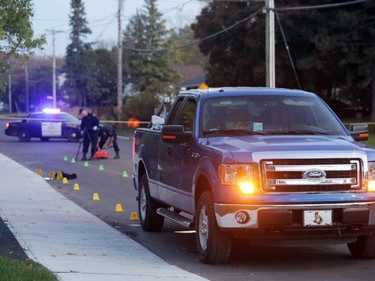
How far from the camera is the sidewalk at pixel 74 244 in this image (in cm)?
812

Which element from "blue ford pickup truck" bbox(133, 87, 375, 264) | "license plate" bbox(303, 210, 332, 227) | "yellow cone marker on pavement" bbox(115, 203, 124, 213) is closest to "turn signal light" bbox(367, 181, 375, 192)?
"blue ford pickup truck" bbox(133, 87, 375, 264)

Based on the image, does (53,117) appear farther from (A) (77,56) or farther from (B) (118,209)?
(A) (77,56)

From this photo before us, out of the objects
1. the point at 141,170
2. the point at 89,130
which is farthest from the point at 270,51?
the point at 141,170

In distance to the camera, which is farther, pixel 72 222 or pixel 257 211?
pixel 72 222

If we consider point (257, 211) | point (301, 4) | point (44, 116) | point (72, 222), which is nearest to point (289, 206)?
point (257, 211)

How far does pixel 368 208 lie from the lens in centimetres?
821

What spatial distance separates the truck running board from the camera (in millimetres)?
9336

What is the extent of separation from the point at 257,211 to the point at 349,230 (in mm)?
1050

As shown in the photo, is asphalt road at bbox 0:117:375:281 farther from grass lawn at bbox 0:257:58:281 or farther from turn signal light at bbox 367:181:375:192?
grass lawn at bbox 0:257:58:281

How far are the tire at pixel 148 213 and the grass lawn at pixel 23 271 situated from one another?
344cm

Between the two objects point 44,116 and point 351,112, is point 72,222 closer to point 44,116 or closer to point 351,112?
point 44,116

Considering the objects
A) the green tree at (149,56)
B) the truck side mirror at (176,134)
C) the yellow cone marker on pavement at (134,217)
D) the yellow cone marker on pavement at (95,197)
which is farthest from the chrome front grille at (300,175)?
the green tree at (149,56)

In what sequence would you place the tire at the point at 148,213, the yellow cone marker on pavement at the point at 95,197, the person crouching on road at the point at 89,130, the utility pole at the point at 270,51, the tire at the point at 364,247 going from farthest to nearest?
the utility pole at the point at 270,51 → the person crouching on road at the point at 89,130 → the yellow cone marker on pavement at the point at 95,197 → the tire at the point at 148,213 → the tire at the point at 364,247

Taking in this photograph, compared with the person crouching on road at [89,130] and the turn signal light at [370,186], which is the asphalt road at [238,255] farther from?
the person crouching on road at [89,130]
